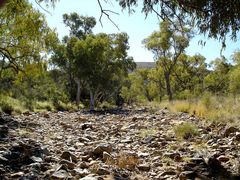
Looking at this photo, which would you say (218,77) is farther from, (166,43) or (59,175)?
(59,175)

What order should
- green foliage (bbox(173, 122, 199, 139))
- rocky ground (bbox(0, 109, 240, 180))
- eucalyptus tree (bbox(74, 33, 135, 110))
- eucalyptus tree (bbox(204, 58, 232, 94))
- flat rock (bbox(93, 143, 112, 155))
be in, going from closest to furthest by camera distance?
rocky ground (bbox(0, 109, 240, 180)) < flat rock (bbox(93, 143, 112, 155)) < green foliage (bbox(173, 122, 199, 139)) < eucalyptus tree (bbox(74, 33, 135, 110)) < eucalyptus tree (bbox(204, 58, 232, 94))

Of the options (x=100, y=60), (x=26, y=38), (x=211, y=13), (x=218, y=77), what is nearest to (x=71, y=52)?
(x=100, y=60)

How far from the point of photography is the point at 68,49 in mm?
34750

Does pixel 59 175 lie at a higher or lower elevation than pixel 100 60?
lower

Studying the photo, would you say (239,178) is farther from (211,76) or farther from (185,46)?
(211,76)

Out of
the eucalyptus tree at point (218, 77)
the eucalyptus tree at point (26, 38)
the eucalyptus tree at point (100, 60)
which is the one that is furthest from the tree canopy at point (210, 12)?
the eucalyptus tree at point (218, 77)

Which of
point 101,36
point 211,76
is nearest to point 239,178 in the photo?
point 101,36

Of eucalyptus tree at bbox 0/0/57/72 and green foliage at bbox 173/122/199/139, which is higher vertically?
eucalyptus tree at bbox 0/0/57/72

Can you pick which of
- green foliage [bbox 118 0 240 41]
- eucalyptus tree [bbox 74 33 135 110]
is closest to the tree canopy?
green foliage [bbox 118 0 240 41]

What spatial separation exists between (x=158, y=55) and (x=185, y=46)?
3716 mm

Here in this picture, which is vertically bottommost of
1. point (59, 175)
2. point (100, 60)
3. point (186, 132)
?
point (59, 175)

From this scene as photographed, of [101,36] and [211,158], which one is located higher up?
[101,36]

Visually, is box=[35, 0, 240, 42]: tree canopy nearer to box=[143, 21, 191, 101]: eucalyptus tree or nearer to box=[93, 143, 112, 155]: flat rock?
box=[93, 143, 112, 155]: flat rock

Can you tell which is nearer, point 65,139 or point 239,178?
point 239,178
